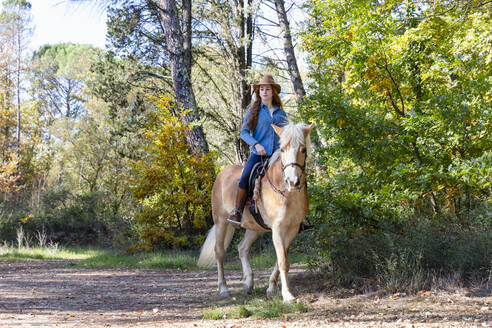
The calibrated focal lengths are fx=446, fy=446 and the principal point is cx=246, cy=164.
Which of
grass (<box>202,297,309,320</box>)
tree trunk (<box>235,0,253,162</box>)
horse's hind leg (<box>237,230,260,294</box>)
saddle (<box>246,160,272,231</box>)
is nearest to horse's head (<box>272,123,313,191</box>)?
saddle (<box>246,160,272,231</box>)

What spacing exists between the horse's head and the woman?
2.84 feet

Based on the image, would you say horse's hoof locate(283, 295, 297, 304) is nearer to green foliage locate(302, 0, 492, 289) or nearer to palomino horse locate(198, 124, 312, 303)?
palomino horse locate(198, 124, 312, 303)

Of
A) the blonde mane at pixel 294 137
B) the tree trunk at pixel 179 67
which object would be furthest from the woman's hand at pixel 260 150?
the tree trunk at pixel 179 67

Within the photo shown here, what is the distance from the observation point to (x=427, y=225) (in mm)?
6410

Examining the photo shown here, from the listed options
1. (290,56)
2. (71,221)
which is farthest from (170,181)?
(71,221)

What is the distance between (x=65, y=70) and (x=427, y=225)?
3802cm

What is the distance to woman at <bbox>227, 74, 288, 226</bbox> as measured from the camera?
635 cm

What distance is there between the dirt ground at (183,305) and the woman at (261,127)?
1.57 metres

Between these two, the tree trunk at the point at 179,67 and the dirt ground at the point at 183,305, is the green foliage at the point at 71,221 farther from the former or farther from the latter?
the dirt ground at the point at 183,305

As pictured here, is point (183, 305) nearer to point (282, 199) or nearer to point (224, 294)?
point (224, 294)

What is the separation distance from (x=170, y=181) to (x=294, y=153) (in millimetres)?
7956

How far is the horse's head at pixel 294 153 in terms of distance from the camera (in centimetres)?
507

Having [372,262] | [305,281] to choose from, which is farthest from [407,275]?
[305,281]

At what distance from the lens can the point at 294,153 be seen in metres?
5.18
